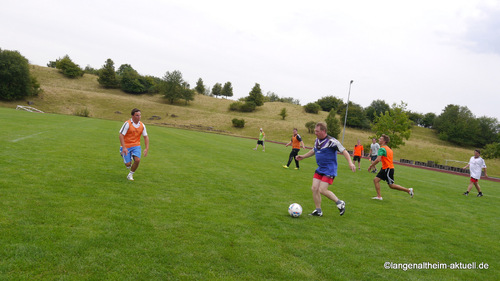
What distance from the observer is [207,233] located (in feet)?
17.0

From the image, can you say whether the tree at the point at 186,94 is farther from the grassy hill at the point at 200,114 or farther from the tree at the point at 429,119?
the tree at the point at 429,119

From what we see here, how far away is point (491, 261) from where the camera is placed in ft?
17.8

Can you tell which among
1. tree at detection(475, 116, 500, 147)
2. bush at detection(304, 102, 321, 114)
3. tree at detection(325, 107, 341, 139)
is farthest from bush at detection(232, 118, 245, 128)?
tree at detection(475, 116, 500, 147)

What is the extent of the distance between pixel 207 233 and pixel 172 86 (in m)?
81.4

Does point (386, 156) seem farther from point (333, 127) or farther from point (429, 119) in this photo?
point (429, 119)

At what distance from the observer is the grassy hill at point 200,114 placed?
59.4m

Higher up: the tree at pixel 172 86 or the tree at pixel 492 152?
the tree at pixel 172 86

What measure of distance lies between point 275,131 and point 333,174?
6033 cm

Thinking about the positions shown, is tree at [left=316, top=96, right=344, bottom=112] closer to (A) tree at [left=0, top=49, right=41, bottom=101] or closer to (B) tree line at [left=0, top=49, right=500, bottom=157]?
(B) tree line at [left=0, top=49, right=500, bottom=157]

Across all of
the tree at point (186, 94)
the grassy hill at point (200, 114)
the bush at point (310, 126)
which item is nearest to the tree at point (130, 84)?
the grassy hill at point (200, 114)

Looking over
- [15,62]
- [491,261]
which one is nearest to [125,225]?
[491,261]

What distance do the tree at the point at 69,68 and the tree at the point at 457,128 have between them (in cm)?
A: 10964

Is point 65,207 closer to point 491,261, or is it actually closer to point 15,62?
point 491,261

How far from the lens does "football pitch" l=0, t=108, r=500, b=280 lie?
3.91 metres
